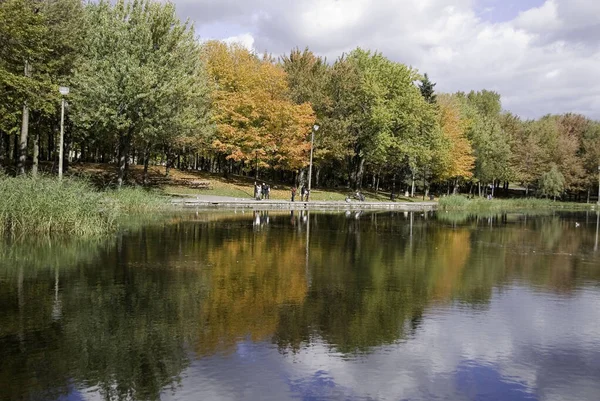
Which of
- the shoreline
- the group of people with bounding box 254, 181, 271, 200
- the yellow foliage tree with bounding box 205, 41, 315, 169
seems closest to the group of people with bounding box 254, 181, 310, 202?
the group of people with bounding box 254, 181, 271, 200

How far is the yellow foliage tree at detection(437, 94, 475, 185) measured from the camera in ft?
202

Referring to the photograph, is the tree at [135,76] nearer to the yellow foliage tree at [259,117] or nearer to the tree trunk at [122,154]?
the tree trunk at [122,154]

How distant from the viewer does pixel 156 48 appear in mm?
37344

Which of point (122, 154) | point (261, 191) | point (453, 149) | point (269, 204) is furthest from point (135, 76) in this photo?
point (453, 149)

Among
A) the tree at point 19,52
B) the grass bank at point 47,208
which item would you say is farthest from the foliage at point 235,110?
the grass bank at point 47,208

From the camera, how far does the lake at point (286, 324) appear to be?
7.23 metres

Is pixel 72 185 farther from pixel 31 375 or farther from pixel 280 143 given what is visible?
pixel 280 143

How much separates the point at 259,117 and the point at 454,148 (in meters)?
24.8

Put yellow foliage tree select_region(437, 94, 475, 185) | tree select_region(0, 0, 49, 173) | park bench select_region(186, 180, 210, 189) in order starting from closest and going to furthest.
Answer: tree select_region(0, 0, 49, 173), park bench select_region(186, 180, 210, 189), yellow foliage tree select_region(437, 94, 475, 185)

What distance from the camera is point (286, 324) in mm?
9828

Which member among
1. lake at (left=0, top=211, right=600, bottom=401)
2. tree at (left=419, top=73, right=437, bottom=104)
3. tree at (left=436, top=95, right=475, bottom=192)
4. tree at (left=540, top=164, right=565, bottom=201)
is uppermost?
tree at (left=419, top=73, right=437, bottom=104)

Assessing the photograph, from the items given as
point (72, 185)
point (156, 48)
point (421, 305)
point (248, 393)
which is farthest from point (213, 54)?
point (248, 393)

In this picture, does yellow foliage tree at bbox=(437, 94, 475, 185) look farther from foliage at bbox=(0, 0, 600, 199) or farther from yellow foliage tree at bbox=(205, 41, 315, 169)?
yellow foliage tree at bbox=(205, 41, 315, 169)

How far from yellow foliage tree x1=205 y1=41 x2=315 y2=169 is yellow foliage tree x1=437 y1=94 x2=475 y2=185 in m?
17.5
